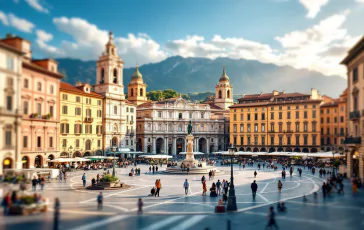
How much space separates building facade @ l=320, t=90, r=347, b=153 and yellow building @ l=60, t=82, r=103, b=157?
49.2m

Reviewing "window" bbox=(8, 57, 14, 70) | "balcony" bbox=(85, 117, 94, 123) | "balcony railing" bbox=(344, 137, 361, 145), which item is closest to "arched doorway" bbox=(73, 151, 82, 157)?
"balcony" bbox=(85, 117, 94, 123)

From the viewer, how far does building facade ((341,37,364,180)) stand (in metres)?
35.1

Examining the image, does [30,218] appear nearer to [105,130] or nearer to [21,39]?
[21,39]

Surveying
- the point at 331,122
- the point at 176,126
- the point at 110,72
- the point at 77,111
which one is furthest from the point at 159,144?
the point at 331,122

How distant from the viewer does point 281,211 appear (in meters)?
23.0

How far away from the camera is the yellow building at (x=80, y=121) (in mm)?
62588

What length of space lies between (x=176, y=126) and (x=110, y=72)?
105 feet

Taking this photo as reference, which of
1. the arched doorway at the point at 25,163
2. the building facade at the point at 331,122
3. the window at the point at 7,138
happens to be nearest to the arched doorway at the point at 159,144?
the building facade at the point at 331,122

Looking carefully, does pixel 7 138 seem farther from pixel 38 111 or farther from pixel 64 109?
pixel 64 109

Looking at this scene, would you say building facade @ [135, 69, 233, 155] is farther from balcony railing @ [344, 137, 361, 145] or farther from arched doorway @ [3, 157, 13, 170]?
balcony railing @ [344, 137, 361, 145]

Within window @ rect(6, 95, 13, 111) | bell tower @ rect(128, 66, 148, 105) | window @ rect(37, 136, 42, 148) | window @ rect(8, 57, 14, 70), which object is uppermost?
bell tower @ rect(128, 66, 148, 105)

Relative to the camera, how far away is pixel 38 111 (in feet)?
139

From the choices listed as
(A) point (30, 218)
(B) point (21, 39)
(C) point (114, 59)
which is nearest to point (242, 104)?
(C) point (114, 59)

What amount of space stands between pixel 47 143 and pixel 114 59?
37.2 m
